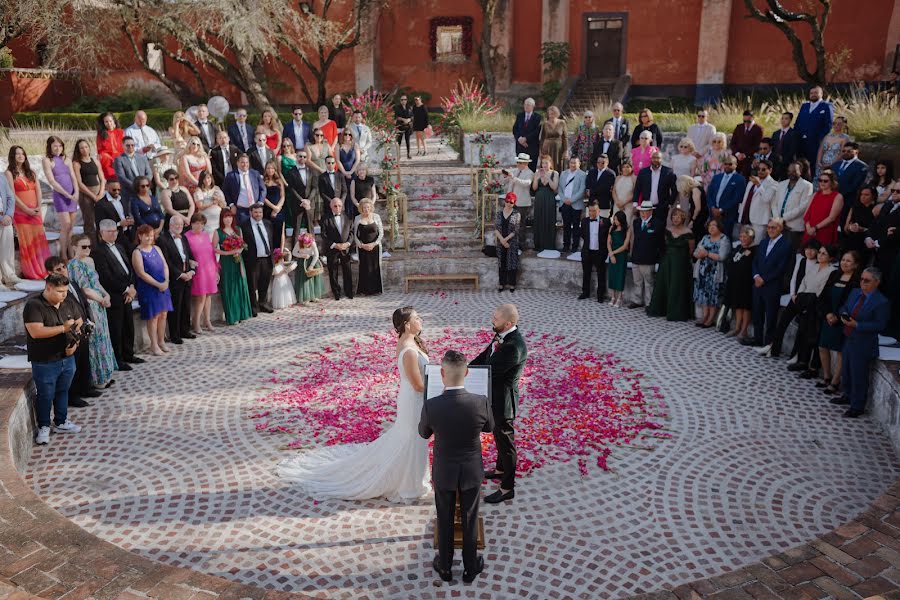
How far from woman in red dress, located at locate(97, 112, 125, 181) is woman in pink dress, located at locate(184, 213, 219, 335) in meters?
2.06

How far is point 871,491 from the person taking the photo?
251 inches

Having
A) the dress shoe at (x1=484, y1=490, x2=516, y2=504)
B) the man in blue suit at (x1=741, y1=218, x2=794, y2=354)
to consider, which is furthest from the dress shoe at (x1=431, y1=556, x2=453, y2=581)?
the man in blue suit at (x1=741, y1=218, x2=794, y2=354)

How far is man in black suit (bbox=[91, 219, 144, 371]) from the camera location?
28.4ft

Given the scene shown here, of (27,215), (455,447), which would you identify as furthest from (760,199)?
(27,215)

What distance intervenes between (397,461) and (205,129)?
329 inches

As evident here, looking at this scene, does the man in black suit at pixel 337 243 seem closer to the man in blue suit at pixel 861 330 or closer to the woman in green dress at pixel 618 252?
the woman in green dress at pixel 618 252

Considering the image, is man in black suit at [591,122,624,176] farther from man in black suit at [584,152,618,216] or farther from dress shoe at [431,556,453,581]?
dress shoe at [431,556,453,581]

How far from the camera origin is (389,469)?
20.1ft

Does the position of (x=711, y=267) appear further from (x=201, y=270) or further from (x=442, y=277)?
(x=201, y=270)

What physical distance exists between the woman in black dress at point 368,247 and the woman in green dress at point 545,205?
3000 mm

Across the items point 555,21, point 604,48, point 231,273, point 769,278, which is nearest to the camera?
point 769,278

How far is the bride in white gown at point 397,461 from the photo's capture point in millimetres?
5883

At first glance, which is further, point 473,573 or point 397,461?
point 397,461

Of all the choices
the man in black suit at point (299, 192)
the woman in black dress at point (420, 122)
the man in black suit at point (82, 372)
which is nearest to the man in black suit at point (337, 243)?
the man in black suit at point (299, 192)
